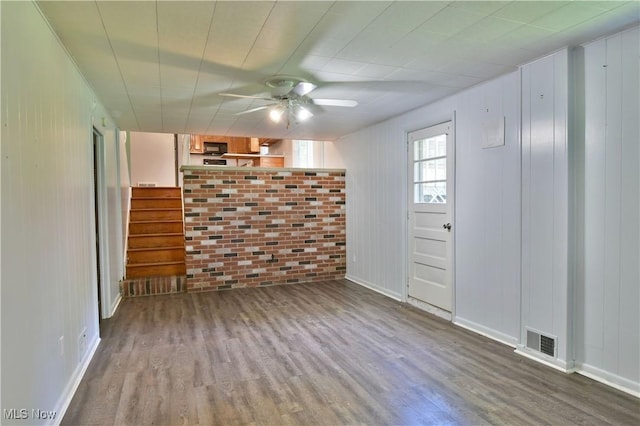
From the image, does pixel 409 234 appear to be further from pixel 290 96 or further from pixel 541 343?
pixel 290 96

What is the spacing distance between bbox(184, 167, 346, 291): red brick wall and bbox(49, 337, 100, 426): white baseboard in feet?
7.96

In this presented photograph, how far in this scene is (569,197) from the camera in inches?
110

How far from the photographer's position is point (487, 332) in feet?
11.6

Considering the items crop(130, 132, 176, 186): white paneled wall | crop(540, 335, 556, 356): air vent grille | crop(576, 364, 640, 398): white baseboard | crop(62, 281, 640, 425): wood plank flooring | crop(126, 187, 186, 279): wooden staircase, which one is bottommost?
crop(62, 281, 640, 425): wood plank flooring

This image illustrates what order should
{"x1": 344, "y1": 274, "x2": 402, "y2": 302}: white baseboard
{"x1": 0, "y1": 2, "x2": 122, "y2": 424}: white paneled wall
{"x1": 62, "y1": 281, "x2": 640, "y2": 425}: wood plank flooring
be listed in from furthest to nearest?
{"x1": 344, "y1": 274, "x2": 402, "y2": 302}: white baseboard, {"x1": 62, "y1": 281, "x2": 640, "y2": 425}: wood plank flooring, {"x1": 0, "y1": 2, "x2": 122, "y2": 424}: white paneled wall

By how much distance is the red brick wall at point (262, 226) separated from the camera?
215 inches

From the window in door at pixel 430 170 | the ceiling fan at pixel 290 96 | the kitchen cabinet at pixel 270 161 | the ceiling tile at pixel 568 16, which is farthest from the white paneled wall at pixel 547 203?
the kitchen cabinet at pixel 270 161

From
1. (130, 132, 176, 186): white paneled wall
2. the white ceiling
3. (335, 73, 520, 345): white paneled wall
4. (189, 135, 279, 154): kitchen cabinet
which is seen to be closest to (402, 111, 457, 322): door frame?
(335, 73, 520, 345): white paneled wall

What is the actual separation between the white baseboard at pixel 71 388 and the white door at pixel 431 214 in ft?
11.2

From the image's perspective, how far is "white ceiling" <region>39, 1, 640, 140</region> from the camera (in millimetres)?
2131

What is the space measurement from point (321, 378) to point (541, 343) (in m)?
1.78

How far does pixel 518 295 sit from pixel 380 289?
228cm

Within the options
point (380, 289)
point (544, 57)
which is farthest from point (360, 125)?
point (544, 57)

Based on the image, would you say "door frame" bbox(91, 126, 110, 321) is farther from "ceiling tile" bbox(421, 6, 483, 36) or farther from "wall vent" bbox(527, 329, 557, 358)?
"wall vent" bbox(527, 329, 557, 358)
